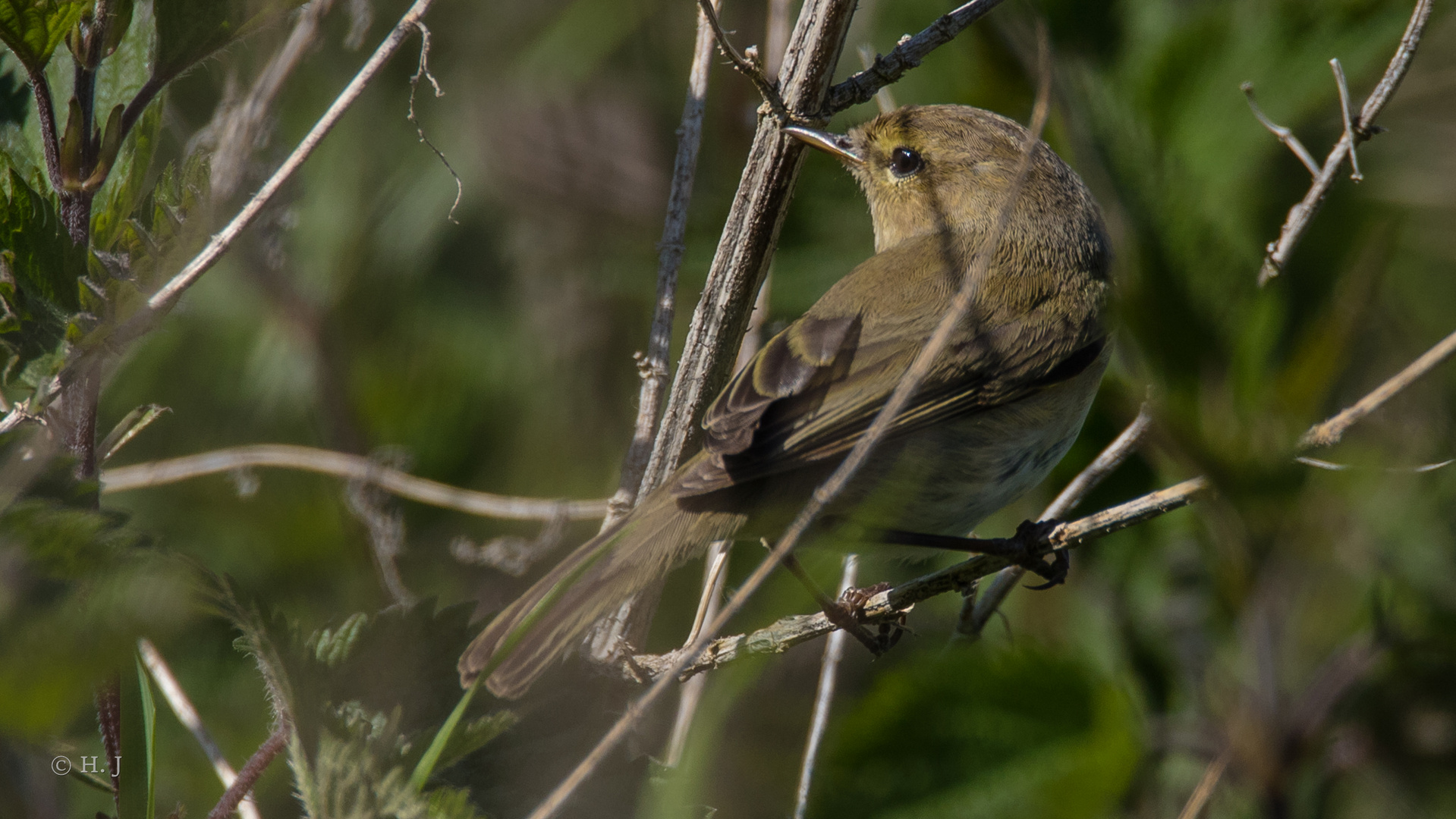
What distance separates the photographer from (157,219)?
1.59 metres

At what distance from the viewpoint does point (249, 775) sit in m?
1.55

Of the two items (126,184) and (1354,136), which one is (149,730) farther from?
(1354,136)

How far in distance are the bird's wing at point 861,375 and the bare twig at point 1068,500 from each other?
0.23 metres

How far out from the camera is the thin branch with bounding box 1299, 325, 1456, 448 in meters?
1.66

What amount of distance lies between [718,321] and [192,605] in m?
0.99

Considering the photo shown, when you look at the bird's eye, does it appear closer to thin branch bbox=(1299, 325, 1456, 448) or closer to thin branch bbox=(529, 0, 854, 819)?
thin branch bbox=(529, 0, 854, 819)

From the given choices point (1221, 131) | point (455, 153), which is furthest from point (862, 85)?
point (455, 153)

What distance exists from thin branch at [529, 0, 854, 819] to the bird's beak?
0.02m

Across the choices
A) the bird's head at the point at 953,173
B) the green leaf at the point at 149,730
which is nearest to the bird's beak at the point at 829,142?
the bird's head at the point at 953,173

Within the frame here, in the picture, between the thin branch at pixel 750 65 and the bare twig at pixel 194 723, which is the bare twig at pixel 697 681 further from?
the thin branch at pixel 750 65

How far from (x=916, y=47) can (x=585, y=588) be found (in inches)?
41.0

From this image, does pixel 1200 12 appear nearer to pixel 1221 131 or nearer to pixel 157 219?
pixel 1221 131

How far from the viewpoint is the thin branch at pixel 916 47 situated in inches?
73.3

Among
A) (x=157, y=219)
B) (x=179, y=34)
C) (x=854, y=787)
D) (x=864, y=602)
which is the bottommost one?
(x=854, y=787)
